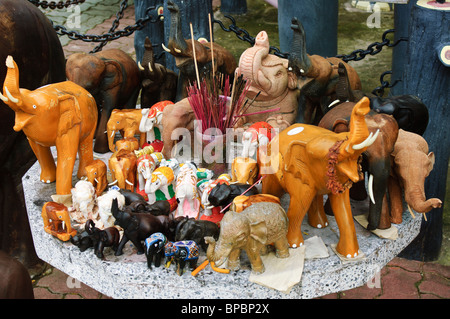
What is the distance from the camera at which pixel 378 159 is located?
190 centimetres

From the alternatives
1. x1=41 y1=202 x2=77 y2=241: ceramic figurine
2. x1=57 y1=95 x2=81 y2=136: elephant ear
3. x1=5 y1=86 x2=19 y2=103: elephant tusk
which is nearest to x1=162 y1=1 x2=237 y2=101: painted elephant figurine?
x1=57 y1=95 x2=81 y2=136: elephant ear

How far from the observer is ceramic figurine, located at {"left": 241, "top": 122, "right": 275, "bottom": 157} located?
7.39 feet

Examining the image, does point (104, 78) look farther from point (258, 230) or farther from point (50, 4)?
point (258, 230)

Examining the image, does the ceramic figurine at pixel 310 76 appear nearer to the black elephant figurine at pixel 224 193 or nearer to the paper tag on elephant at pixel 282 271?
the black elephant figurine at pixel 224 193

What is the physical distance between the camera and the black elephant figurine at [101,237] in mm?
1936

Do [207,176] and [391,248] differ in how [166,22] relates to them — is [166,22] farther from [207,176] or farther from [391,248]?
[391,248]

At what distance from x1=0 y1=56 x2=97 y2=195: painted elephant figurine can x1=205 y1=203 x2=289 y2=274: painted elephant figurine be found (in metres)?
0.74

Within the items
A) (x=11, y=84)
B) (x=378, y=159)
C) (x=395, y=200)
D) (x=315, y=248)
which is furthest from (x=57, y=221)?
(x=395, y=200)

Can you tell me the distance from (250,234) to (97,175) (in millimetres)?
767

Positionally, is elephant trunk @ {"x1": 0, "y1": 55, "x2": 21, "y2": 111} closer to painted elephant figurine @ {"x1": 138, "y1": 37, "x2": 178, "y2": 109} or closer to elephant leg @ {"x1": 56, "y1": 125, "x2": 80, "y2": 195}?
elephant leg @ {"x1": 56, "y1": 125, "x2": 80, "y2": 195}

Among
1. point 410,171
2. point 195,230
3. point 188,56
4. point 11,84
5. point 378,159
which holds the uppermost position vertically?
point 11,84

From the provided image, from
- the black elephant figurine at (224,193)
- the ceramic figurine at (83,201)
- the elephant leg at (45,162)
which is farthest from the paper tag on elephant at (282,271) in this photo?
the elephant leg at (45,162)

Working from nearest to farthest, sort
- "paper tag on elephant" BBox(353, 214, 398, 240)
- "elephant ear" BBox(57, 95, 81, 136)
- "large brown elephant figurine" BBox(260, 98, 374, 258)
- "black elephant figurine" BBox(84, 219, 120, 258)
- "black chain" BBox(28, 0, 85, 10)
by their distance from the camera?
"large brown elephant figurine" BBox(260, 98, 374, 258)
"black elephant figurine" BBox(84, 219, 120, 258)
"paper tag on elephant" BBox(353, 214, 398, 240)
"elephant ear" BBox(57, 95, 81, 136)
"black chain" BBox(28, 0, 85, 10)
